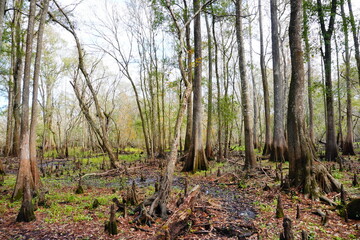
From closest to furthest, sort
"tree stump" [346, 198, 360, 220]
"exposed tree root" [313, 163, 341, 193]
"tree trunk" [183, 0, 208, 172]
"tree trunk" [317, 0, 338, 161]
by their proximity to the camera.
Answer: "tree stump" [346, 198, 360, 220]
"exposed tree root" [313, 163, 341, 193]
"tree trunk" [317, 0, 338, 161]
"tree trunk" [183, 0, 208, 172]

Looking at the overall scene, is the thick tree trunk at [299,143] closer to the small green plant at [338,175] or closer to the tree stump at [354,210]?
the tree stump at [354,210]

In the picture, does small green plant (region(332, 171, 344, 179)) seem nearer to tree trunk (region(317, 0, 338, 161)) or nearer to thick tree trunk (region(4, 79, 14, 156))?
tree trunk (region(317, 0, 338, 161))

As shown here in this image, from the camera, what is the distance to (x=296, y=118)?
6.39m

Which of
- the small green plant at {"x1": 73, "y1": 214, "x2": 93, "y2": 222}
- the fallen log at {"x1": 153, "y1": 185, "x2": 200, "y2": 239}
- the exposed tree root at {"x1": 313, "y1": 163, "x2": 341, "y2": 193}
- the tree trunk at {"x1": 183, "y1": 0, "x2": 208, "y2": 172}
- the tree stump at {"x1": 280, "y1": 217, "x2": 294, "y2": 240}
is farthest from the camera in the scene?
the tree trunk at {"x1": 183, "y1": 0, "x2": 208, "y2": 172}

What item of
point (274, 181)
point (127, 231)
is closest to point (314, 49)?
point (274, 181)

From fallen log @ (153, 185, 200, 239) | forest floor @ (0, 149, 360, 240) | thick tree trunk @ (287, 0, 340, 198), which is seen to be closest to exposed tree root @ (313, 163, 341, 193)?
thick tree trunk @ (287, 0, 340, 198)

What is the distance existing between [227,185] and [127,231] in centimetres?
470

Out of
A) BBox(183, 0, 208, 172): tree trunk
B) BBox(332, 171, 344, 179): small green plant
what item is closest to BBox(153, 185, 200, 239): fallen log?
BBox(183, 0, 208, 172): tree trunk

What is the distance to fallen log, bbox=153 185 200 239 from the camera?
12.1 ft

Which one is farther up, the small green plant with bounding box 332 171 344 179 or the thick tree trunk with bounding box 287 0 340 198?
the thick tree trunk with bounding box 287 0 340 198

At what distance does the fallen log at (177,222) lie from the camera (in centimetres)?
370

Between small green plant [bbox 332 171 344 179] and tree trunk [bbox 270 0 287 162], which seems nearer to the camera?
small green plant [bbox 332 171 344 179]

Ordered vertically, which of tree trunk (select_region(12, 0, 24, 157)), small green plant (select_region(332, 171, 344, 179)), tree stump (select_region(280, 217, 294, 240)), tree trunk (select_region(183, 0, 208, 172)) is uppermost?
tree trunk (select_region(12, 0, 24, 157))

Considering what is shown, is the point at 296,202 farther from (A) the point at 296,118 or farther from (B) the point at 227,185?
(B) the point at 227,185
